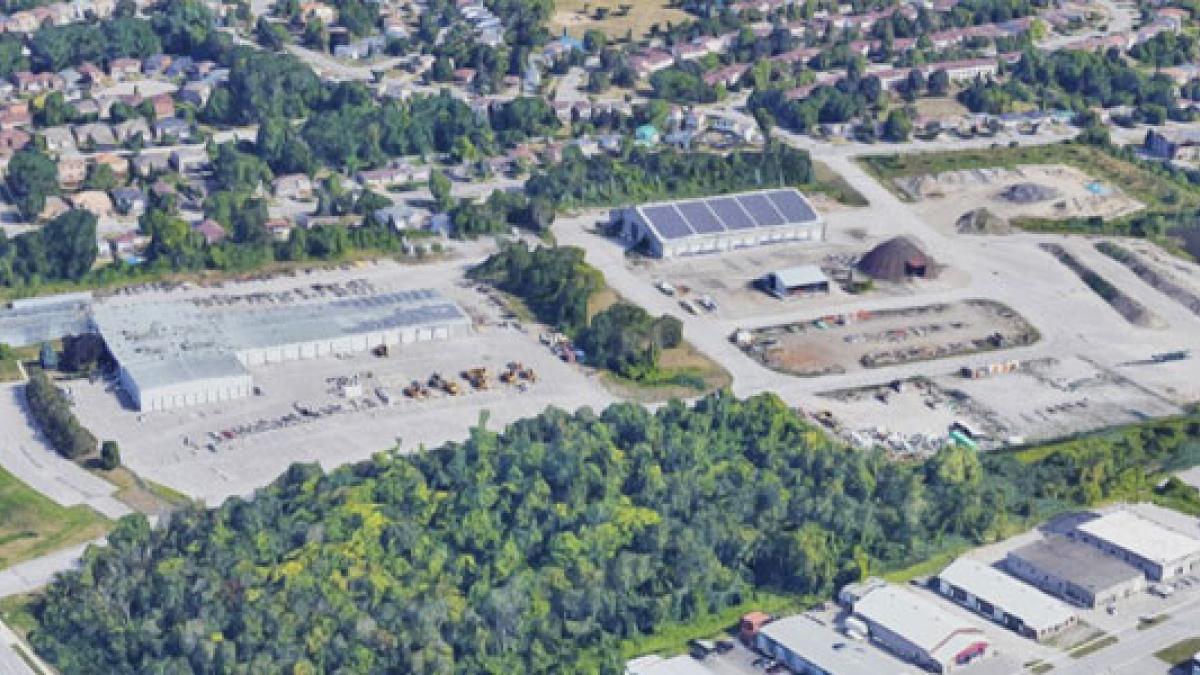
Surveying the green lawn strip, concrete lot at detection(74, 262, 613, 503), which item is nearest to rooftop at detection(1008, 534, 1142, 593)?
the green lawn strip


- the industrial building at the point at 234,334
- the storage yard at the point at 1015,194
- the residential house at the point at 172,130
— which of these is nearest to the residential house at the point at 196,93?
the residential house at the point at 172,130

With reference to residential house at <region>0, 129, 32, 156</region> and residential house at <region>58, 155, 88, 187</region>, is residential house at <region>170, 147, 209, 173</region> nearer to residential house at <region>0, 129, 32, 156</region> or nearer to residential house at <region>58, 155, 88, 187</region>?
residential house at <region>58, 155, 88, 187</region>

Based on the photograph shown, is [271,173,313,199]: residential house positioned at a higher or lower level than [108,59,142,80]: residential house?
lower

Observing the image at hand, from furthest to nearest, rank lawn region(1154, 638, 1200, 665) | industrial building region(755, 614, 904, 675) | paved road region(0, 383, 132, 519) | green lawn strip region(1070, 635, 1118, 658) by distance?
paved road region(0, 383, 132, 519)
green lawn strip region(1070, 635, 1118, 658)
lawn region(1154, 638, 1200, 665)
industrial building region(755, 614, 904, 675)

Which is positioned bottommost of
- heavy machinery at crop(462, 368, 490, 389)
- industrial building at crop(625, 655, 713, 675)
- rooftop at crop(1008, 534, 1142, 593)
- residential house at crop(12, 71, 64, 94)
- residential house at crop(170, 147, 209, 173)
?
rooftop at crop(1008, 534, 1142, 593)

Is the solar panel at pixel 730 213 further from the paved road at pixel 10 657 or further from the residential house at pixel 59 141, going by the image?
the paved road at pixel 10 657

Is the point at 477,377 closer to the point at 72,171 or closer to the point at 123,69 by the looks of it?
the point at 72,171
